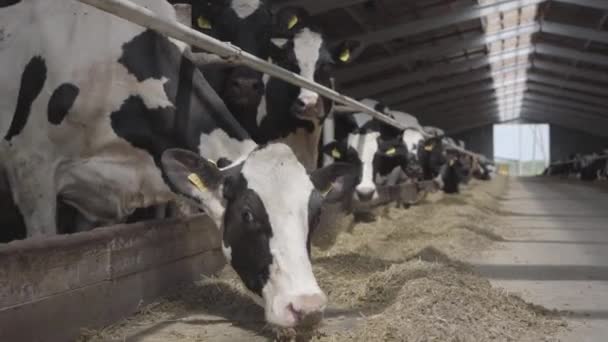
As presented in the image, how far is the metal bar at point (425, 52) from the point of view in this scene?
67.7 ft

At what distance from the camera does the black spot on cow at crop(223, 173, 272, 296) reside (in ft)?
10.7

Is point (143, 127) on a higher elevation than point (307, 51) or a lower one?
lower

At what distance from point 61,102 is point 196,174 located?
1.12m

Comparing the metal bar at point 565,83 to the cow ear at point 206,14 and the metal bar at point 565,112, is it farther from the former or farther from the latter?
the cow ear at point 206,14

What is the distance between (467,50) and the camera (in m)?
24.8

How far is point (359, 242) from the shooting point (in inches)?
284

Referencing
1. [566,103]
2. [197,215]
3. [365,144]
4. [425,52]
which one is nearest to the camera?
→ [197,215]

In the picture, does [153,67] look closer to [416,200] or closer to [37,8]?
[37,8]

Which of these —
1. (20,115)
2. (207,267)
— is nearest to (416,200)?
(207,267)

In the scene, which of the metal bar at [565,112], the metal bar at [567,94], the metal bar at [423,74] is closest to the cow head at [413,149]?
the metal bar at [423,74]

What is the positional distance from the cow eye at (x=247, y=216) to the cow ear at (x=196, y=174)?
27 cm

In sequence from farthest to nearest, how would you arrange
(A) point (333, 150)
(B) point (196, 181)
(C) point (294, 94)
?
1. (A) point (333, 150)
2. (C) point (294, 94)
3. (B) point (196, 181)

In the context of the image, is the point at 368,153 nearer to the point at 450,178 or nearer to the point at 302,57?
the point at 302,57

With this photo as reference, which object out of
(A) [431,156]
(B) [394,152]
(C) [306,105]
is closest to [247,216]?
(C) [306,105]
